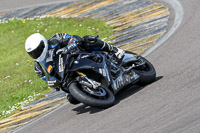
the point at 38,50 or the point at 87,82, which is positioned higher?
the point at 38,50

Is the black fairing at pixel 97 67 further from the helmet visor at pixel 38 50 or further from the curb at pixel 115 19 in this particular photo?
the curb at pixel 115 19

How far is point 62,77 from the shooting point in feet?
24.3

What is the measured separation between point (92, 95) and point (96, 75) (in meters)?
0.50

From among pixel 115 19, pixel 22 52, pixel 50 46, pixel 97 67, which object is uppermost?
pixel 50 46

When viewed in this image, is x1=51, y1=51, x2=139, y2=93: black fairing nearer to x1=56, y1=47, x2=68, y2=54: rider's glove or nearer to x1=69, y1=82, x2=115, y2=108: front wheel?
x1=56, y1=47, x2=68, y2=54: rider's glove

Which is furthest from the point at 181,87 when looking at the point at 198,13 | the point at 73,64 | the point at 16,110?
the point at 198,13

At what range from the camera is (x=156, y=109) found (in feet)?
21.8

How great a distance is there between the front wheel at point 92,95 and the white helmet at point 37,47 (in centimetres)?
72

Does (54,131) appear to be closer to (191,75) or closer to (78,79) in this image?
(78,79)

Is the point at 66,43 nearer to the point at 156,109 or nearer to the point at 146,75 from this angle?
the point at 146,75

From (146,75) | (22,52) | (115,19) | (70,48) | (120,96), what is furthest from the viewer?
A: (22,52)

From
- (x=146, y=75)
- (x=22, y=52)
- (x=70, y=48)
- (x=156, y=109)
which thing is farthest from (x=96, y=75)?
(x=22, y=52)

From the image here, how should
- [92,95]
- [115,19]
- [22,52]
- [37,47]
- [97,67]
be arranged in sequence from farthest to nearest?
1. [22,52]
2. [115,19]
3. [97,67]
4. [92,95]
5. [37,47]

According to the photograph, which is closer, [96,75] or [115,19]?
[96,75]
